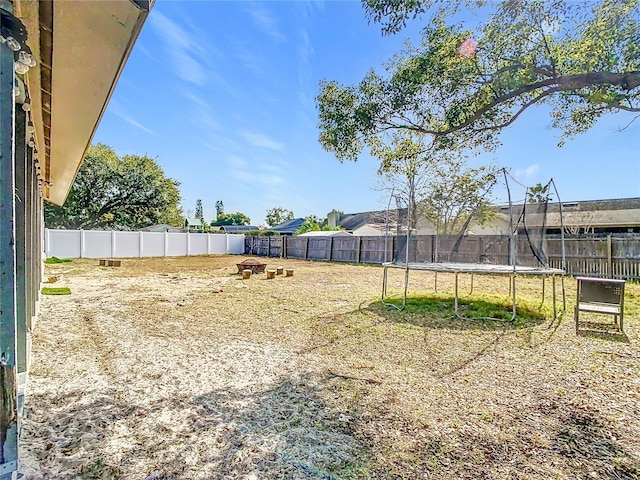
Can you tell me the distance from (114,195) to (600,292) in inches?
1016

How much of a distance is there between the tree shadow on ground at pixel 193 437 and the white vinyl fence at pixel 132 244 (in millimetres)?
16251

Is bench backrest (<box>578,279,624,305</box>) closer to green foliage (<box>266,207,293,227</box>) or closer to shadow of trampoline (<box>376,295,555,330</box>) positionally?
shadow of trampoline (<box>376,295,555,330</box>)

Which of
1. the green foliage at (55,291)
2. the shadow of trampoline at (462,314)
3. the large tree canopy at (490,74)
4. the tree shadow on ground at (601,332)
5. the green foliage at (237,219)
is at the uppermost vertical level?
the green foliage at (237,219)

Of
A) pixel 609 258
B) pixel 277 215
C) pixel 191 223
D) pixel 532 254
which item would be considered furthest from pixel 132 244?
pixel 191 223

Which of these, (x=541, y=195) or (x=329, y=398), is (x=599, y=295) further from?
(x=329, y=398)

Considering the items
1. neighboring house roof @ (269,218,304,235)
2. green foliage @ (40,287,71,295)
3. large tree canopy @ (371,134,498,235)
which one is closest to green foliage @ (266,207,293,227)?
neighboring house roof @ (269,218,304,235)

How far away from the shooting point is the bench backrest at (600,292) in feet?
15.0

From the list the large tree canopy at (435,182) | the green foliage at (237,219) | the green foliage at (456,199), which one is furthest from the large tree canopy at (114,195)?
the green foliage at (237,219)

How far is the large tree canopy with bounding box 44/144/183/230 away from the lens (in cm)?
2167

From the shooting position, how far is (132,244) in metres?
18.2

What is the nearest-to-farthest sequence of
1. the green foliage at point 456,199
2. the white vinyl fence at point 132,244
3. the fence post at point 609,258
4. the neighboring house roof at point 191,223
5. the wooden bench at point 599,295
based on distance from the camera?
the wooden bench at point 599,295
the green foliage at point 456,199
the fence post at point 609,258
the white vinyl fence at point 132,244
the neighboring house roof at point 191,223

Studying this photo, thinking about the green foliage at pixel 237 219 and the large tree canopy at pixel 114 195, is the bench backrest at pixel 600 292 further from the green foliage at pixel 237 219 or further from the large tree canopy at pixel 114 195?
the green foliage at pixel 237 219

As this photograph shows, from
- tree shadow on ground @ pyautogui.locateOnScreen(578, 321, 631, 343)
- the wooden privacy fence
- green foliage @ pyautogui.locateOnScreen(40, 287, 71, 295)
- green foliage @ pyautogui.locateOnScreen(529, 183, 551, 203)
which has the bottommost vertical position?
tree shadow on ground @ pyautogui.locateOnScreen(578, 321, 631, 343)

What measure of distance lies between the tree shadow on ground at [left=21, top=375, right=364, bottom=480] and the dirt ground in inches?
0.4
